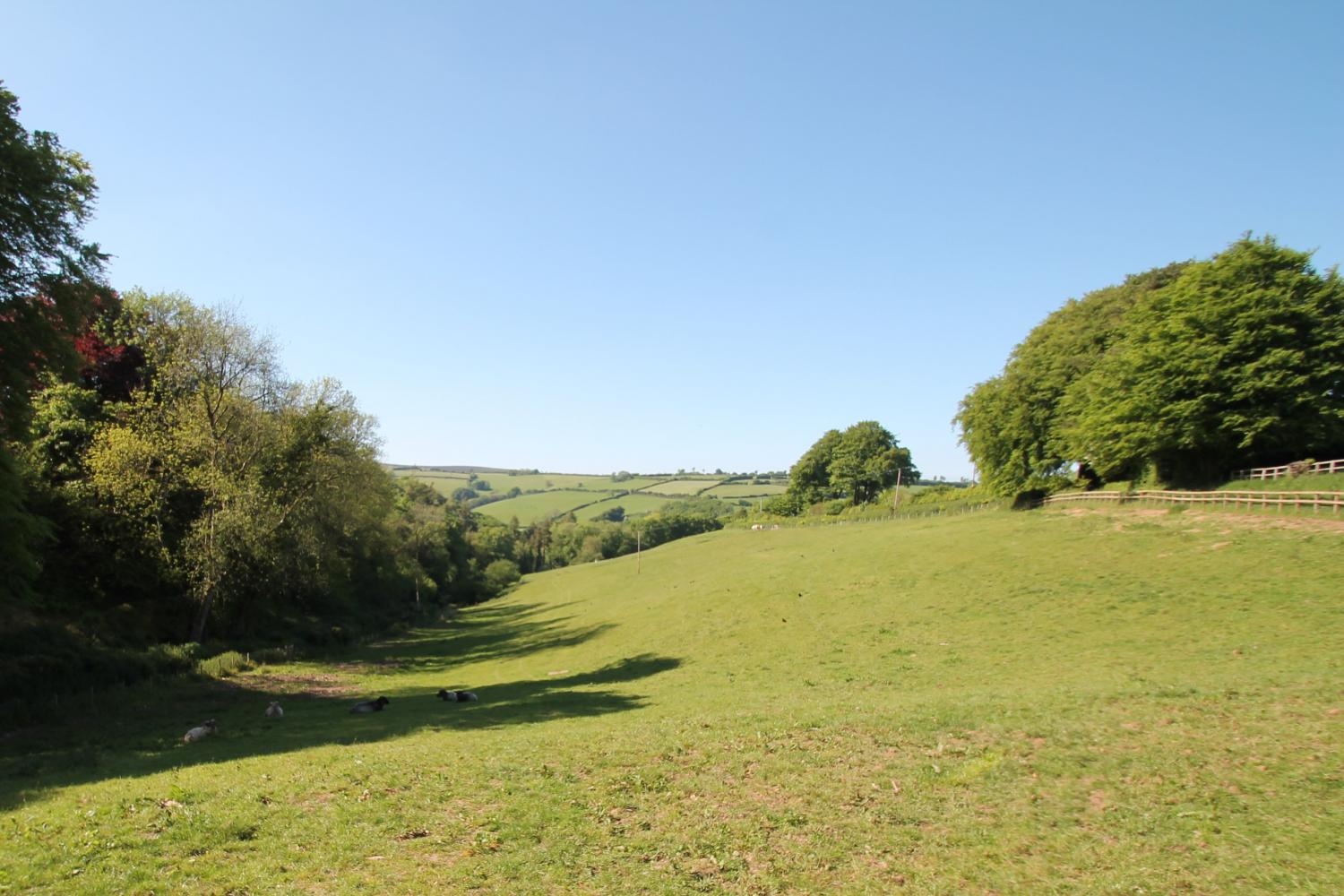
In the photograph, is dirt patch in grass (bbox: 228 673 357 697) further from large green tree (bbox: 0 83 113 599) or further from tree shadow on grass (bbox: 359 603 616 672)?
large green tree (bbox: 0 83 113 599)

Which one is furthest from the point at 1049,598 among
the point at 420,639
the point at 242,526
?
the point at 420,639

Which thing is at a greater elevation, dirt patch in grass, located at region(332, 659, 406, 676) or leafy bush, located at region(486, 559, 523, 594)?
dirt patch in grass, located at region(332, 659, 406, 676)

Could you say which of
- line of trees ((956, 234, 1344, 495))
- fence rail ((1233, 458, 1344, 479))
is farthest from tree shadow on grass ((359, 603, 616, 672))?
fence rail ((1233, 458, 1344, 479))

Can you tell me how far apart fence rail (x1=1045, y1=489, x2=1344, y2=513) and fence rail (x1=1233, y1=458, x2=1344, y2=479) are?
336cm

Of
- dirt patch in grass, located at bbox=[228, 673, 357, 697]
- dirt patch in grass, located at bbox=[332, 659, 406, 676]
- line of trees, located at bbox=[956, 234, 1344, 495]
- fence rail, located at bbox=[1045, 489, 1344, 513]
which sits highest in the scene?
line of trees, located at bbox=[956, 234, 1344, 495]

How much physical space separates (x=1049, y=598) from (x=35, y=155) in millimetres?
41562

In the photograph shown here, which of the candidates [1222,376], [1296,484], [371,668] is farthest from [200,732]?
[1222,376]

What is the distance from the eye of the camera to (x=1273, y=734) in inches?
484

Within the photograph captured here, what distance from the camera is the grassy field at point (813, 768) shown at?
364 inches

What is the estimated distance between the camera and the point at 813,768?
12.9 meters

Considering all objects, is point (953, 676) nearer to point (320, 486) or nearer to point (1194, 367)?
point (1194, 367)

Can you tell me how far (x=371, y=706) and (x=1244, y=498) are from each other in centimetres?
4284

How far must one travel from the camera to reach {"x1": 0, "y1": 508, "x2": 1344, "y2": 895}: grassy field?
925 centimetres

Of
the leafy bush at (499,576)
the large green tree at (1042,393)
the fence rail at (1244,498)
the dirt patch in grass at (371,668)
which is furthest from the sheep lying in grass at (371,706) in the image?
the leafy bush at (499,576)
